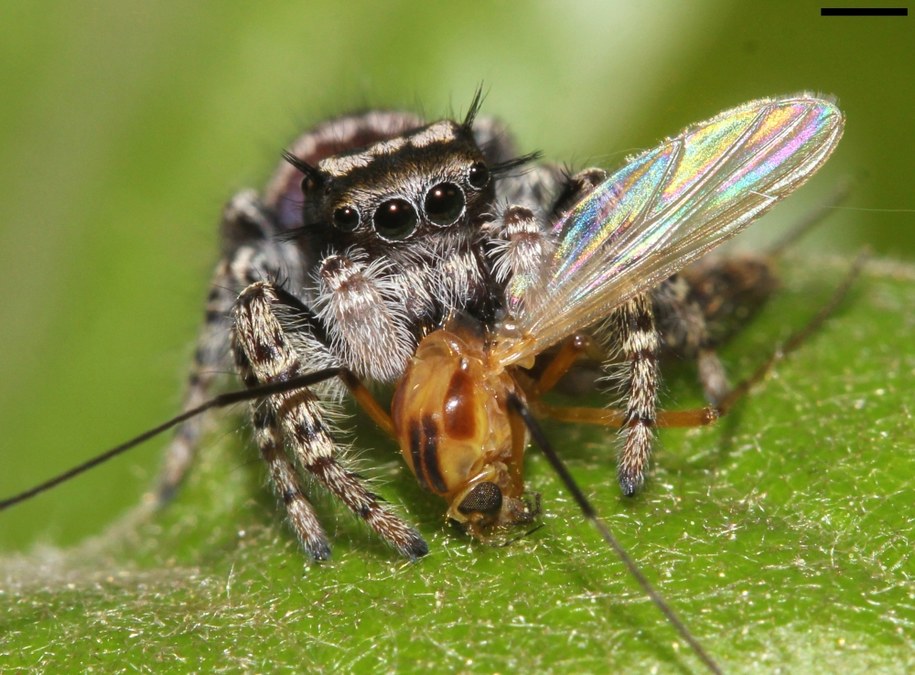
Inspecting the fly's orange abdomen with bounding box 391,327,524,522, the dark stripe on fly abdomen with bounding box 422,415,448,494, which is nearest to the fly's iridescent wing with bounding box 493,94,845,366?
the fly's orange abdomen with bounding box 391,327,524,522

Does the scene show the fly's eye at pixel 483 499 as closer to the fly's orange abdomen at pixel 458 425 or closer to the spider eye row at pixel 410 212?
the fly's orange abdomen at pixel 458 425

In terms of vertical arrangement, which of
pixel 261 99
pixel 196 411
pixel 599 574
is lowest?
pixel 599 574

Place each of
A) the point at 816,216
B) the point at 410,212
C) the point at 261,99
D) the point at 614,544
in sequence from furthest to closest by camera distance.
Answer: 1. the point at 261,99
2. the point at 816,216
3. the point at 410,212
4. the point at 614,544

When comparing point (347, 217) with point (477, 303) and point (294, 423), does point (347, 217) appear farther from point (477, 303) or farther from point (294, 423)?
point (294, 423)

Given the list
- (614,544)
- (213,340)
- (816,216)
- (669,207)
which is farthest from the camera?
(816,216)

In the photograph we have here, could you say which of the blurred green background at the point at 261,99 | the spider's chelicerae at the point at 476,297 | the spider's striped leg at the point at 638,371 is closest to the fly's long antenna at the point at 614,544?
the spider's chelicerae at the point at 476,297

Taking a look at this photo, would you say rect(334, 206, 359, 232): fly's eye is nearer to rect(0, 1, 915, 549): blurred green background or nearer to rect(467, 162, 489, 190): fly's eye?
rect(467, 162, 489, 190): fly's eye

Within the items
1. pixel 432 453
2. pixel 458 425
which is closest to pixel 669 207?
pixel 458 425

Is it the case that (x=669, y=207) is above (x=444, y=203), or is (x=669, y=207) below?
below

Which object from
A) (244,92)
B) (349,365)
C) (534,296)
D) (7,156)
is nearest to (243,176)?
(244,92)

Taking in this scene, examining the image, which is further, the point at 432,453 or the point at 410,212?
the point at 410,212
